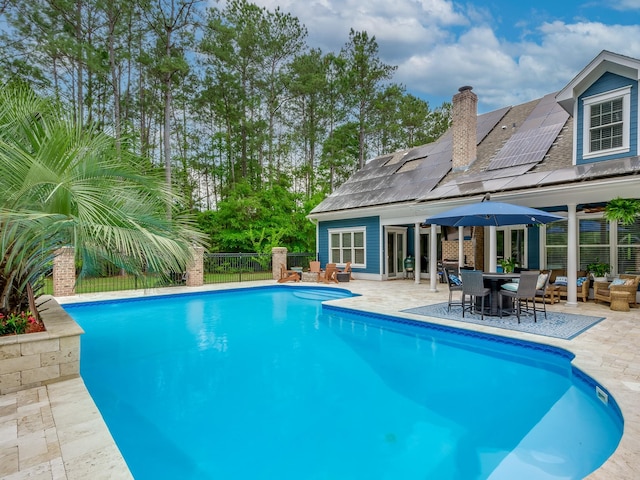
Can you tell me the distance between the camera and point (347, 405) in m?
4.09

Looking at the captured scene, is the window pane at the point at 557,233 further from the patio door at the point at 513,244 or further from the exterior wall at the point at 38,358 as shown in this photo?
the exterior wall at the point at 38,358

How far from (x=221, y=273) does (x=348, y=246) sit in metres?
5.78

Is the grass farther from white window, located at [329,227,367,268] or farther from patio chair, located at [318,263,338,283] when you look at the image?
white window, located at [329,227,367,268]

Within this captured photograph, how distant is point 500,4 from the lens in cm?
1252

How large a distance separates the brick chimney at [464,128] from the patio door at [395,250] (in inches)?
142

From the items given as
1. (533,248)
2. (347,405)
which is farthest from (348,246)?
(347,405)

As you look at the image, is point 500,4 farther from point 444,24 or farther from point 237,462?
point 237,462

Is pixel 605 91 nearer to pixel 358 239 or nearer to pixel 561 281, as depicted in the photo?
pixel 561 281

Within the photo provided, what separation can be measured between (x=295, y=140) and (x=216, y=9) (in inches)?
365

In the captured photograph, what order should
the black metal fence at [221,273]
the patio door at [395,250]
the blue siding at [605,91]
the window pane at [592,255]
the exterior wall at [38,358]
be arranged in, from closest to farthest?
the exterior wall at [38,358] → the blue siding at [605,91] → the window pane at [592,255] → the black metal fence at [221,273] → the patio door at [395,250]

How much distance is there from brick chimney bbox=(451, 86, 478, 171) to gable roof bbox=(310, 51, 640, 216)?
309 mm

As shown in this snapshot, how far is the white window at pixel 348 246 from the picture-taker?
15.2 metres

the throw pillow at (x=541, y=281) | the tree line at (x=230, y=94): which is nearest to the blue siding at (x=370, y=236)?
the tree line at (x=230, y=94)

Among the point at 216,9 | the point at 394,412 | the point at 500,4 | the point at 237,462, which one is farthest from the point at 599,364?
the point at 216,9
